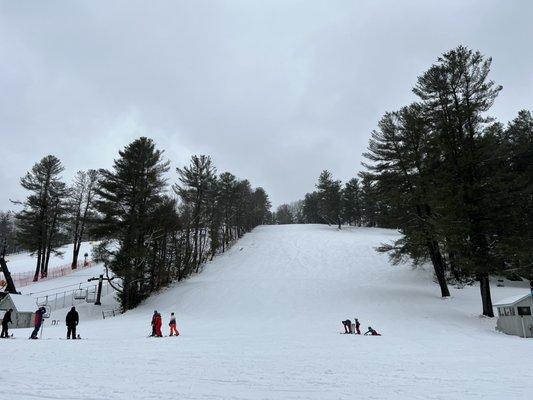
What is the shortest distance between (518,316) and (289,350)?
38.9 feet

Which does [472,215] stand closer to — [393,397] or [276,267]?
[393,397]

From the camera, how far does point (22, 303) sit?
28.2m

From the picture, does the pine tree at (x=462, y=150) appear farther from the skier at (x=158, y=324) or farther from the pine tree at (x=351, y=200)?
the pine tree at (x=351, y=200)

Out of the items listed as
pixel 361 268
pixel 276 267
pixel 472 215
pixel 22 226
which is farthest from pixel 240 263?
pixel 472 215

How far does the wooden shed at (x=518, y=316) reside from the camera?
17.8m

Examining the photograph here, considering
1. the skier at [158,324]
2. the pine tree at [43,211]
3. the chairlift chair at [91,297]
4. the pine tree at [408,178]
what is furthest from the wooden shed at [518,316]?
the pine tree at [43,211]

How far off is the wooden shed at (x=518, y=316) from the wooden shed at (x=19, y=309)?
30.2 m

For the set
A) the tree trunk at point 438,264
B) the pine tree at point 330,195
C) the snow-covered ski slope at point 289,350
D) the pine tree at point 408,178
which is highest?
the pine tree at point 330,195

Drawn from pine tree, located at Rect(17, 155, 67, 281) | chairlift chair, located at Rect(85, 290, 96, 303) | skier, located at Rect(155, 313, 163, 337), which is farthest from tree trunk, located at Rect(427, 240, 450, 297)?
pine tree, located at Rect(17, 155, 67, 281)

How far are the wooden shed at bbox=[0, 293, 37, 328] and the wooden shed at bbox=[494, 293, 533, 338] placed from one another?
3022 cm

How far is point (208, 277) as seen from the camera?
3959 cm

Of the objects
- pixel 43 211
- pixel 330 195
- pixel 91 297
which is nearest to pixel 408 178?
pixel 91 297

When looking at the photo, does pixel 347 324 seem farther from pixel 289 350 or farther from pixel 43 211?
pixel 43 211

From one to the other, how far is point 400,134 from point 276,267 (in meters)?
20.7
